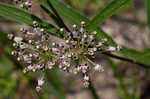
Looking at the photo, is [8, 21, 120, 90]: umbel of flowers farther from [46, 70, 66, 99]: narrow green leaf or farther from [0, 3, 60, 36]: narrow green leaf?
[46, 70, 66, 99]: narrow green leaf

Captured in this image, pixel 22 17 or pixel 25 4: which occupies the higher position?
pixel 25 4

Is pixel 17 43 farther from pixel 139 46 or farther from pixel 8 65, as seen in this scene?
pixel 139 46

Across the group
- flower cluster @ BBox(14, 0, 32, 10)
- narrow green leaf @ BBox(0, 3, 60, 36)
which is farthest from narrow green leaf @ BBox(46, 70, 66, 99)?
flower cluster @ BBox(14, 0, 32, 10)

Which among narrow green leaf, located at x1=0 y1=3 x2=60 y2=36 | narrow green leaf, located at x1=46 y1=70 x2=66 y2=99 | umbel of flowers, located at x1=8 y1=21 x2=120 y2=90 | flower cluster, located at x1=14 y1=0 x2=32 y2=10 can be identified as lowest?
narrow green leaf, located at x1=46 y1=70 x2=66 y2=99

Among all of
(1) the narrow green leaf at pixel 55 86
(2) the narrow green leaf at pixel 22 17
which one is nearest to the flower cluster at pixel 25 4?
(2) the narrow green leaf at pixel 22 17

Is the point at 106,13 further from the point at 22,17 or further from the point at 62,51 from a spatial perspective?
the point at 22,17

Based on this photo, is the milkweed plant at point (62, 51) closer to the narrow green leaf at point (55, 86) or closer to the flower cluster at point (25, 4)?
the flower cluster at point (25, 4)

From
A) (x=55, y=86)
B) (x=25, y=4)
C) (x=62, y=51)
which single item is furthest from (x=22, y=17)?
(x=55, y=86)

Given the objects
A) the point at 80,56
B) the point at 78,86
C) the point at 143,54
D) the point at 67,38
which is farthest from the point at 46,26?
the point at 78,86

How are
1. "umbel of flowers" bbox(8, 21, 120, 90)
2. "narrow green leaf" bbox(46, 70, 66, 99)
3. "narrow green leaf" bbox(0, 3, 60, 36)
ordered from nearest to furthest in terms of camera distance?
"umbel of flowers" bbox(8, 21, 120, 90) < "narrow green leaf" bbox(0, 3, 60, 36) < "narrow green leaf" bbox(46, 70, 66, 99)
